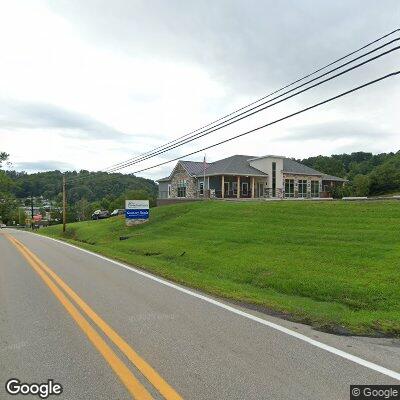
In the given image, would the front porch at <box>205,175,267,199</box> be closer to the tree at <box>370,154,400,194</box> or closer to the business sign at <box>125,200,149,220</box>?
the business sign at <box>125,200,149,220</box>

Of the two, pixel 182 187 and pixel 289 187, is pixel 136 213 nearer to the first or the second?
pixel 182 187

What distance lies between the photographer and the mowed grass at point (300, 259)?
28.3 feet

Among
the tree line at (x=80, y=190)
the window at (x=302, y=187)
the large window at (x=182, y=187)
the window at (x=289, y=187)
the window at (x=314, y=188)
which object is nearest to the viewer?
the window at (x=289, y=187)

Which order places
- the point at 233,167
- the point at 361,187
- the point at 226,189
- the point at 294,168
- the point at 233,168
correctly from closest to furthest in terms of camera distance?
1. the point at 226,189
2. the point at 233,168
3. the point at 233,167
4. the point at 294,168
5. the point at 361,187

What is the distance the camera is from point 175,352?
5695 mm

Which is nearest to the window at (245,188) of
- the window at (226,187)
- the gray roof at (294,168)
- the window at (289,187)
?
the window at (226,187)

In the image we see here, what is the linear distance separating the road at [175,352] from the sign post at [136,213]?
23.9 metres

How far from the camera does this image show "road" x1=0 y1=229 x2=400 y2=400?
461 centimetres

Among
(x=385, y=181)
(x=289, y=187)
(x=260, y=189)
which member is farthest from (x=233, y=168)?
(x=385, y=181)

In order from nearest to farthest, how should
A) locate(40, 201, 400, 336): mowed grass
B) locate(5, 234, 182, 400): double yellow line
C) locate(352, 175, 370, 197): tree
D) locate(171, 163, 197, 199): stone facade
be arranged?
1. locate(5, 234, 182, 400): double yellow line
2. locate(40, 201, 400, 336): mowed grass
3. locate(171, 163, 197, 199): stone facade
4. locate(352, 175, 370, 197): tree

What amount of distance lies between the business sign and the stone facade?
13.2 metres

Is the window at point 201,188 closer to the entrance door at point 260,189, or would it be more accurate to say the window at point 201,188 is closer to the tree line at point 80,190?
the entrance door at point 260,189

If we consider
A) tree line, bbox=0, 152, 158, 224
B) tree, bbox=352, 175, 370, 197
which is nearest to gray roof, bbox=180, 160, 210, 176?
tree, bbox=352, 175, 370, 197

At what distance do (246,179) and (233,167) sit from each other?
82.3 inches
